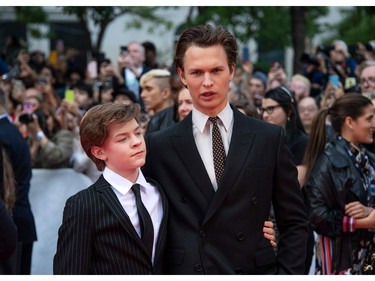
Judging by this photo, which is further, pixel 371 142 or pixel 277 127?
pixel 371 142

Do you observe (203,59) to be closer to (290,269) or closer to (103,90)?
(290,269)

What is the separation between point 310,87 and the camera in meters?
12.3

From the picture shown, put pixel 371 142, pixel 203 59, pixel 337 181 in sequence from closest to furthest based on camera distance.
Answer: pixel 203 59 → pixel 337 181 → pixel 371 142

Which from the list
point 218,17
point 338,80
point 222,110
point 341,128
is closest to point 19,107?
point 338,80

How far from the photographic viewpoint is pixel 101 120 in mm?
4090

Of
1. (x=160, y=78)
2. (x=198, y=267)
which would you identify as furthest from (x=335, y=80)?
(x=198, y=267)

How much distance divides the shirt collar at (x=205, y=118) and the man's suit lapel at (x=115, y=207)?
0.49m

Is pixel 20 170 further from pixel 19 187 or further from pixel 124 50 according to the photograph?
pixel 124 50

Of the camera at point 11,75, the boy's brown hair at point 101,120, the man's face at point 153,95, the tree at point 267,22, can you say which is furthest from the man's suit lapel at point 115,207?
the tree at point 267,22

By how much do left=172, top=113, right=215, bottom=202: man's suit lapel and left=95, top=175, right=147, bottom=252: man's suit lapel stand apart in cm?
35

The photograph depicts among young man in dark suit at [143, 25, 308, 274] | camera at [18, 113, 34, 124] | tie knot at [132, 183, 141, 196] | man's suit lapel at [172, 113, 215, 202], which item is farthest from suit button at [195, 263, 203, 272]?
camera at [18, 113, 34, 124]

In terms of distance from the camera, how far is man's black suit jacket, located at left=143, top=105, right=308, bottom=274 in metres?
4.02

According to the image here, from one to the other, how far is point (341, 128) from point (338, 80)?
13.0 ft

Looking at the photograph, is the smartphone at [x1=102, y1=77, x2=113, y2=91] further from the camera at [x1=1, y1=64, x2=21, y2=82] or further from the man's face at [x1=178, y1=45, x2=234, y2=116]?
the man's face at [x1=178, y1=45, x2=234, y2=116]
